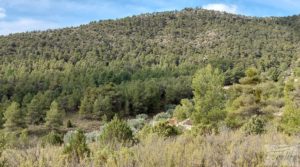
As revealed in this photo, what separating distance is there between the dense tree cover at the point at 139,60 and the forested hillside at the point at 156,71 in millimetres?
143

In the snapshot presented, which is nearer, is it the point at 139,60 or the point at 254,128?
the point at 254,128

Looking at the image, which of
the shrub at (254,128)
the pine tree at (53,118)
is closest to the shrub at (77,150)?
the shrub at (254,128)

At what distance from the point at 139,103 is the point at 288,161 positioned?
49132 millimetres

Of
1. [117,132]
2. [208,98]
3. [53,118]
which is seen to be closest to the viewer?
[117,132]

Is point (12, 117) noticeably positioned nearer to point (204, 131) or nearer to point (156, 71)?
point (156, 71)

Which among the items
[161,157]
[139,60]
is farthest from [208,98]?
[139,60]

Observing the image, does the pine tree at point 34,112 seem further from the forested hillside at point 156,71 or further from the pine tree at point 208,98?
the pine tree at point 208,98

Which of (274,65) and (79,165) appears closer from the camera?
(79,165)

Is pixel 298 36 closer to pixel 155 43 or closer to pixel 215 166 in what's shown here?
pixel 155 43

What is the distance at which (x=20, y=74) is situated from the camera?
Result: 60188 mm

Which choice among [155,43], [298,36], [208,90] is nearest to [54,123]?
[208,90]

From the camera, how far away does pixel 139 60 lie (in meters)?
77.9

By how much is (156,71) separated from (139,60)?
9.15 m

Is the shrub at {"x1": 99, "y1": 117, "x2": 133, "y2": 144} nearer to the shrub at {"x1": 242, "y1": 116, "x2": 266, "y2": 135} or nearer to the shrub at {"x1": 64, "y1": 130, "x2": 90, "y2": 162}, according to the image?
the shrub at {"x1": 64, "y1": 130, "x2": 90, "y2": 162}
